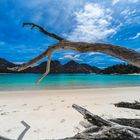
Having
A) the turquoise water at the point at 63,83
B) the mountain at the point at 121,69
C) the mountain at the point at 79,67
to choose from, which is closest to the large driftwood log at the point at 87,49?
the mountain at the point at 79,67

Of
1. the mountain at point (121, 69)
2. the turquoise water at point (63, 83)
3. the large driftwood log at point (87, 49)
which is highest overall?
the mountain at point (121, 69)

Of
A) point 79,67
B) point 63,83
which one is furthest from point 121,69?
point 63,83

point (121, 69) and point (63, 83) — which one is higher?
point (121, 69)

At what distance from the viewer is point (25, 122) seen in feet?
17.1

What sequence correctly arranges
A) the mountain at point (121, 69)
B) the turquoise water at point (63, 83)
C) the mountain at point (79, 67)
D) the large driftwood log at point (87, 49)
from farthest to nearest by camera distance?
the mountain at point (121, 69) < the turquoise water at point (63, 83) < the mountain at point (79, 67) < the large driftwood log at point (87, 49)

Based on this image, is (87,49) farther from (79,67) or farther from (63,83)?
(79,67)

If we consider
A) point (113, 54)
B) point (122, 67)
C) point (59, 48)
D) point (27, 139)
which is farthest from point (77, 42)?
point (122, 67)

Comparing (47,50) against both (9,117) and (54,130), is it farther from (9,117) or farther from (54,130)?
(9,117)

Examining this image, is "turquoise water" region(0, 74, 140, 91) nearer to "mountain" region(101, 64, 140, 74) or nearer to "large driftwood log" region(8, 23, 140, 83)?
"large driftwood log" region(8, 23, 140, 83)

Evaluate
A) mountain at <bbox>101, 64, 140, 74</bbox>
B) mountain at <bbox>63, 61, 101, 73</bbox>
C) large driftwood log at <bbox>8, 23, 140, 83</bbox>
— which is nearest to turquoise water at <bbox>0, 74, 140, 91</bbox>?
mountain at <bbox>63, 61, 101, 73</bbox>

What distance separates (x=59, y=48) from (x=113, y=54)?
896 millimetres

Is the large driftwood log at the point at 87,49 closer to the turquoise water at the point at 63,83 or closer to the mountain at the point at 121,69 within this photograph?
the turquoise water at the point at 63,83

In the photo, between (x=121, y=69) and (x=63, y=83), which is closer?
(x=63, y=83)

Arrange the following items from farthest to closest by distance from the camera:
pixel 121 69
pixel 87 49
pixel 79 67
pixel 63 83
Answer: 1. pixel 121 69
2. pixel 79 67
3. pixel 63 83
4. pixel 87 49
